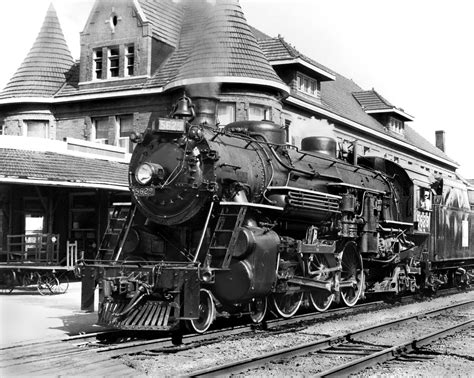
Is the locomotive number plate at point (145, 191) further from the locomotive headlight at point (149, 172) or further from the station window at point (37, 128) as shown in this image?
the station window at point (37, 128)

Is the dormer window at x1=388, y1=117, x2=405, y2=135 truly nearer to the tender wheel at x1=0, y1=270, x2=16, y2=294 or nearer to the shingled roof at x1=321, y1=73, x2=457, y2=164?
the shingled roof at x1=321, y1=73, x2=457, y2=164

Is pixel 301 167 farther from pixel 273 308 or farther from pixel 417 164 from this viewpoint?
pixel 417 164

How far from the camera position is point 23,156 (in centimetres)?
1628

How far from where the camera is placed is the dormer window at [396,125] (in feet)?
123

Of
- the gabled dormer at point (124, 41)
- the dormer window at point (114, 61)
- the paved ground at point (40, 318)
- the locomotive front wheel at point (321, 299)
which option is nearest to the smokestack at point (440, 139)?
the gabled dormer at point (124, 41)

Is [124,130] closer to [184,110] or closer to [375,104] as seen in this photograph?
[184,110]

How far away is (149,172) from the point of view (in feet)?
30.1

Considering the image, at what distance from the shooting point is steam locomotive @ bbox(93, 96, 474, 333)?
8453mm

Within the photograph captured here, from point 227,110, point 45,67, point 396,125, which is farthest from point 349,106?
point 45,67

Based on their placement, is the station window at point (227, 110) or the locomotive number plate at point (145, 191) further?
the station window at point (227, 110)

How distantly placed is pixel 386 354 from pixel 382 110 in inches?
1200

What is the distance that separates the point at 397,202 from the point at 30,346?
9.36m

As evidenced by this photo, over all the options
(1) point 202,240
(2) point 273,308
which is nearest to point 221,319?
(2) point 273,308

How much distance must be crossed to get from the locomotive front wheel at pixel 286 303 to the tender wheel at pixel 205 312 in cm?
162
